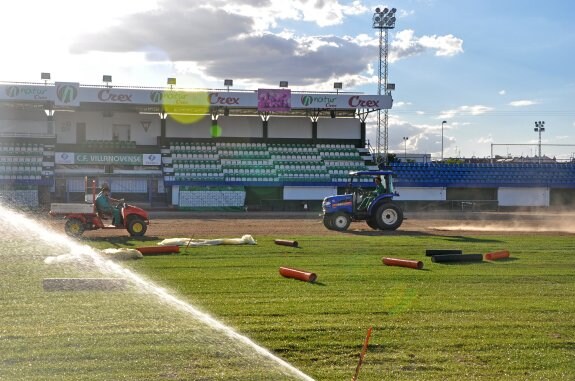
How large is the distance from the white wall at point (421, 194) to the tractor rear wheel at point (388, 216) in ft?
80.4

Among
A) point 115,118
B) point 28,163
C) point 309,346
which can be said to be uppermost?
point 115,118

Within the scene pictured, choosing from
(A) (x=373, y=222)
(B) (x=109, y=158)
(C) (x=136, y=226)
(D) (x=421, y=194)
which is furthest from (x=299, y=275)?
(D) (x=421, y=194)

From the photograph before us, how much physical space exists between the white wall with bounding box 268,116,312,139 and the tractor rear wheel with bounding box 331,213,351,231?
28655mm

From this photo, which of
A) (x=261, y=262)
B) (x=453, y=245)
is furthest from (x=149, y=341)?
(x=453, y=245)

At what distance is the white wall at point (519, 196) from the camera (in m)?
53.9

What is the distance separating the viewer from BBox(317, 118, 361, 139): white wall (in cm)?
5591

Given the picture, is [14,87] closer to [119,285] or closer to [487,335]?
[119,285]

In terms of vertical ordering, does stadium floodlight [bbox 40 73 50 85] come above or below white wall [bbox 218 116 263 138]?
above

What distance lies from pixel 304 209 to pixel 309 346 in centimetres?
3996

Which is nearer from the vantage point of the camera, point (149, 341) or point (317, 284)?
point (149, 341)

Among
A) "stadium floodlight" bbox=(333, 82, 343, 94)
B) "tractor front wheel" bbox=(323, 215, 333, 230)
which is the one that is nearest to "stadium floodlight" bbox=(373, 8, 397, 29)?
"stadium floodlight" bbox=(333, 82, 343, 94)

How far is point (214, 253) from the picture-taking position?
17.6 metres

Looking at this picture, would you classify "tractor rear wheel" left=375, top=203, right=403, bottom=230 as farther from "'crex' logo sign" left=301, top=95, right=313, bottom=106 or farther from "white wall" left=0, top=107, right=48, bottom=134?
"white wall" left=0, top=107, right=48, bottom=134

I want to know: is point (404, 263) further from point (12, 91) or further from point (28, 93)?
point (12, 91)
